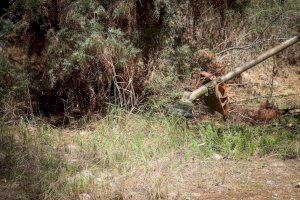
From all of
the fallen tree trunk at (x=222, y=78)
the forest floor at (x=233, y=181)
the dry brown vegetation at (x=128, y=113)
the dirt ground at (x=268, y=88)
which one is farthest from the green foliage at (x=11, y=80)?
the dirt ground at (x=268, y=88)

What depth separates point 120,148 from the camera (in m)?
4.10

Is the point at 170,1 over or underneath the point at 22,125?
over

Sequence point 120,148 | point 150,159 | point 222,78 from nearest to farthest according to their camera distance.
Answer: point 150,159
point 120,148
point 222,78

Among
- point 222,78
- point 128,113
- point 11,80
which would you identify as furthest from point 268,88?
point 11,80

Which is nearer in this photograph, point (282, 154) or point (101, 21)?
point (282, 154)

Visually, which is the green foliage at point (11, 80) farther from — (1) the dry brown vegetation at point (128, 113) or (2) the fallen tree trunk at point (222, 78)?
(2) the fallen tree trunk at point (222, 78)

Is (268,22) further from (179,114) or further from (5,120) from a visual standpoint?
(5,120)

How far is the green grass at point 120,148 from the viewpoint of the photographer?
346 cm

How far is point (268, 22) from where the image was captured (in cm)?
713

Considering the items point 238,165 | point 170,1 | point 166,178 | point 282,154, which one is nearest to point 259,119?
point 282,154

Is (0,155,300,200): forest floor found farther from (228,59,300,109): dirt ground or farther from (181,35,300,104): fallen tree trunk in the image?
(228,59,300,109): dirt ground

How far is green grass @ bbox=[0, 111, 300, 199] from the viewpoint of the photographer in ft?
11.3

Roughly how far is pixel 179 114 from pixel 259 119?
3.36 ft

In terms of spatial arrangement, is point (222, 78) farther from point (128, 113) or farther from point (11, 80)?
point (11, 80)
